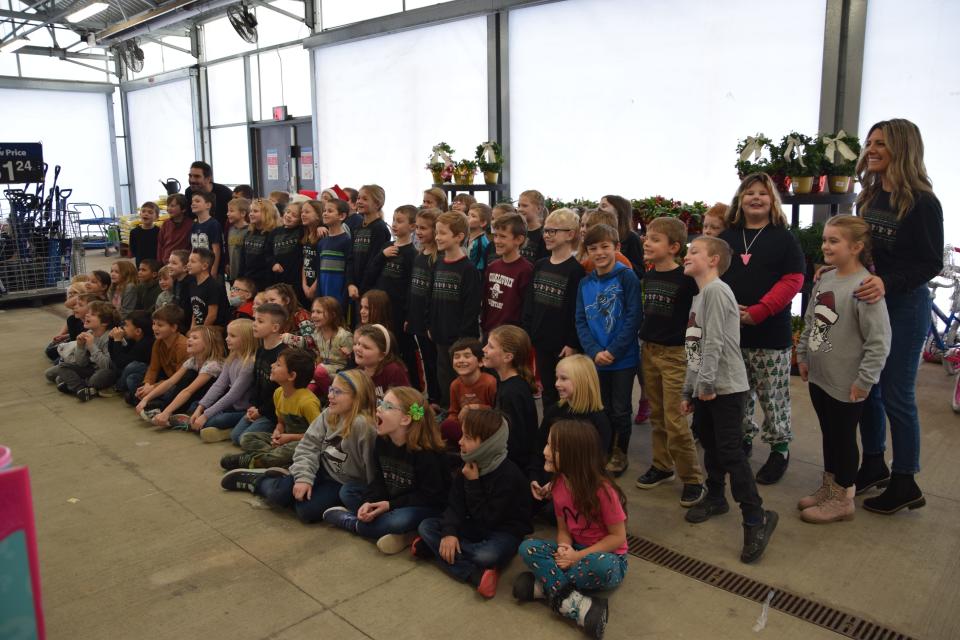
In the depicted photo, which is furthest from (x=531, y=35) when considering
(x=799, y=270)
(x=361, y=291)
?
(x=799, y=270)

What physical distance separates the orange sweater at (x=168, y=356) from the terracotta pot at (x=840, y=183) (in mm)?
5206

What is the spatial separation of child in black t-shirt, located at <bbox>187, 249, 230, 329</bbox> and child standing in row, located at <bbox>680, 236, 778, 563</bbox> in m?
3.95

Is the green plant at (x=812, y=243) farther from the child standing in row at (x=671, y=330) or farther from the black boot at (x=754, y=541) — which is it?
the black boot at (x=754, y=541)

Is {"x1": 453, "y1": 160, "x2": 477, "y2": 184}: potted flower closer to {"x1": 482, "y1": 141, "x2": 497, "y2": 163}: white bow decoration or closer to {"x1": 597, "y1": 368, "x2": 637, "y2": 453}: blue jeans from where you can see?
{"x1": 482, "y1": 141, "x2": 497, "y2": 163}: white bow decoration

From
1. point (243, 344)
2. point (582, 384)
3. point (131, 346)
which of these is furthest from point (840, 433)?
point (131, 346)

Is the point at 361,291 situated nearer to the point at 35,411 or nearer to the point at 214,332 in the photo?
the point at 214,332

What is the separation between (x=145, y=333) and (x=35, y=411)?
96 centimetres

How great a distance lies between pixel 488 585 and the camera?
2.96m

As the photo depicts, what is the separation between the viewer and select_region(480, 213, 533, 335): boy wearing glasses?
14.8ft

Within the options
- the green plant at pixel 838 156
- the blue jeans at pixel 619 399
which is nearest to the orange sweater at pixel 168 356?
the blue jeans at pixel 619 399

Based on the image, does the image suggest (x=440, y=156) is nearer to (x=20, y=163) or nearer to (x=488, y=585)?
(x=20, y=163)

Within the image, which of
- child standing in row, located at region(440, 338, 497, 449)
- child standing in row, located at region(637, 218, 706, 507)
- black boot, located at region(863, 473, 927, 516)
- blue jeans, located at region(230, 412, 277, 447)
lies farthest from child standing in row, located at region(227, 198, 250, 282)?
black boot, located at region(863, 473, 927, 516)

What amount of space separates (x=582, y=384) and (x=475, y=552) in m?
0.89

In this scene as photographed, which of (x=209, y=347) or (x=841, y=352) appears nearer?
(x=841, y=352)
